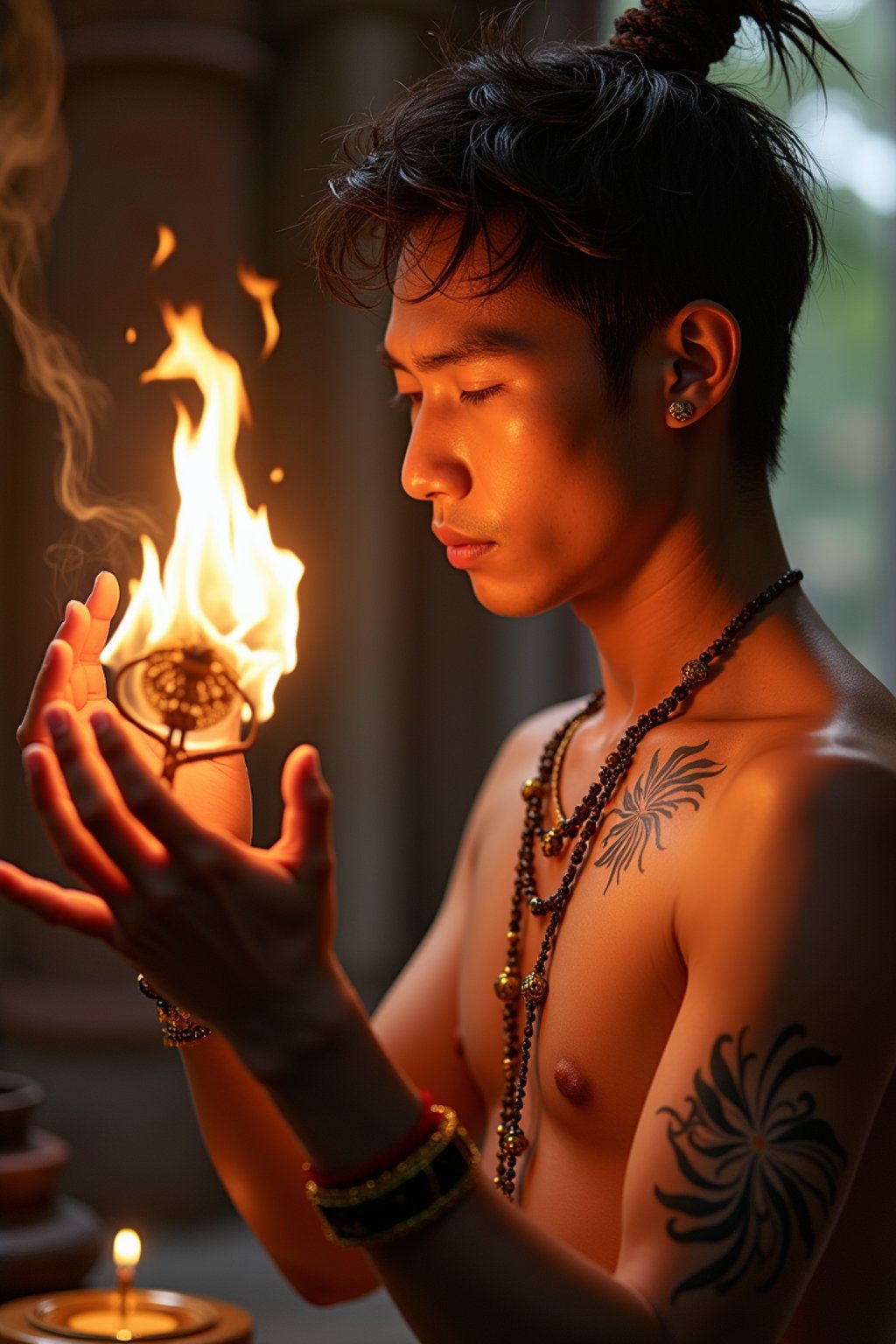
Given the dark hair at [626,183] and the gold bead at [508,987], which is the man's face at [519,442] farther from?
the gold bead at [508,987]

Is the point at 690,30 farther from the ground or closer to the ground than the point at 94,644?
farther from the ground

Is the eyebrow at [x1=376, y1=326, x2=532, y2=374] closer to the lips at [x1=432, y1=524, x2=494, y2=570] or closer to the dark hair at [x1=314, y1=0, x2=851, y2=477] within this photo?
the dark hair at [x1=314, y1=0, x2=851, y2=477]

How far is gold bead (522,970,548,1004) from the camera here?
1.41 m

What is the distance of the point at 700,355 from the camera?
1.39 meters

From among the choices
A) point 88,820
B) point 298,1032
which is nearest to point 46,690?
point 88,820

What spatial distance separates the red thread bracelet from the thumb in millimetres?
202

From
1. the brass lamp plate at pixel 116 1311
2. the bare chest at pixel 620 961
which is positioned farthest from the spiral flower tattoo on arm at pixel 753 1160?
the brass lamp plate at pixel 116 1311

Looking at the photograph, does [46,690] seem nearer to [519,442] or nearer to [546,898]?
[519,442]

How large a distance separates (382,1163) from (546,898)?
0.58m

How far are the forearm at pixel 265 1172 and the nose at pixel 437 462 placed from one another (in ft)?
1.87

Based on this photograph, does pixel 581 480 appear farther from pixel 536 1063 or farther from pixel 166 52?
pixel 166 52

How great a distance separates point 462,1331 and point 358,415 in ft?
6.24

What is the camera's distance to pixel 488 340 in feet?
4.39

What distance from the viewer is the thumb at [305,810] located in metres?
0.92
